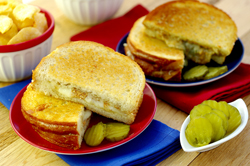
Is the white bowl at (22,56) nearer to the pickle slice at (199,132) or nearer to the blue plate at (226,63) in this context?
the blue plate at (226,63)

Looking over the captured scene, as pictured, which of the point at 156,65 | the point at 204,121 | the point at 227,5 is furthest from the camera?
the point at 227,5

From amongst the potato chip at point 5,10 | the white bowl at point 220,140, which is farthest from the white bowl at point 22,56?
the white bowl at point 220,140

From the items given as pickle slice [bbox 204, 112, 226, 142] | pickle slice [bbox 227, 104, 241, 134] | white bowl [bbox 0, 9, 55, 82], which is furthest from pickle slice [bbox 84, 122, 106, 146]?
white bowl [bbox 0, 9, 55, 82]

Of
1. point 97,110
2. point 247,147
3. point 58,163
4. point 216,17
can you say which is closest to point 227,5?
point 216,17

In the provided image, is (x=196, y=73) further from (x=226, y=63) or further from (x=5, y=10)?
(x=5, y=10)

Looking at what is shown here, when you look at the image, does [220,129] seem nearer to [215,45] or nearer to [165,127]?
[165,127]

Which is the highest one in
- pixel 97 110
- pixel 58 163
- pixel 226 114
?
pixel 226 114
